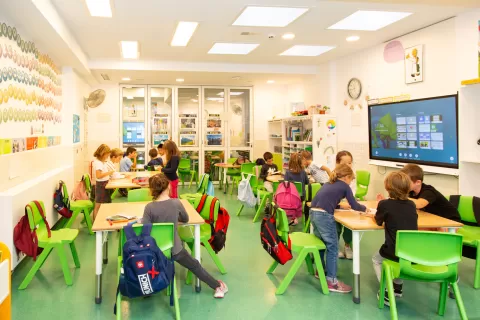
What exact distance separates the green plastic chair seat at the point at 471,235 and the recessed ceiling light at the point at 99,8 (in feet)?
15.6

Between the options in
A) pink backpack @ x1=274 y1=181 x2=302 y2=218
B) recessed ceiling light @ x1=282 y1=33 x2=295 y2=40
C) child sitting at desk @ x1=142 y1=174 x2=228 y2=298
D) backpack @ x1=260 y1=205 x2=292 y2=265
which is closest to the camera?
child sitting at desk @ x1=142 y1=174 x2=228 y2=298

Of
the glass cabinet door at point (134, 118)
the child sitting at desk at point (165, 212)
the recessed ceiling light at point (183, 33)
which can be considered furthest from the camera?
the glass cabinet door at point (134, 118)

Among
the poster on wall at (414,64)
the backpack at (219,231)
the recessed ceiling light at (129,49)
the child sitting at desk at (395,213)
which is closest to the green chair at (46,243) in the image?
the backpack at (219,231)

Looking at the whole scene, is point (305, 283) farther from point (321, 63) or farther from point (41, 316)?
point (321, 63)

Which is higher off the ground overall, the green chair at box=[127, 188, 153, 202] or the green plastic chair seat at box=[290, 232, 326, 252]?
the green chair at box=[127, 188, 153, 202]

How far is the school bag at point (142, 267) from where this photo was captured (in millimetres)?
2727

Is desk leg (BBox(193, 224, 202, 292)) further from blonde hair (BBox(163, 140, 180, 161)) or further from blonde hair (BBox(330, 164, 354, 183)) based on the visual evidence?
blonde hair (BBox(163, 140, 180, 161))

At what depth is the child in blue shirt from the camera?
3.56 metres

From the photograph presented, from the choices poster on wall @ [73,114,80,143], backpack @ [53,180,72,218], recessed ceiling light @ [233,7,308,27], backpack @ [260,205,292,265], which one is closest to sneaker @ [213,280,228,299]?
backpack @ [260,205,292,265]

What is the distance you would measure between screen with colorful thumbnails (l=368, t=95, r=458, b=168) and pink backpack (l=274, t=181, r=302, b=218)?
211 cm

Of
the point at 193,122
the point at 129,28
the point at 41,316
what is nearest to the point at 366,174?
the point at 129,28

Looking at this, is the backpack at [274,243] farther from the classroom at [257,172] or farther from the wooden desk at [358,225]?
the wooden desk at [358,225]

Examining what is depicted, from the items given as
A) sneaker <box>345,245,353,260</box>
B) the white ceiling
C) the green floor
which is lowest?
the green floor

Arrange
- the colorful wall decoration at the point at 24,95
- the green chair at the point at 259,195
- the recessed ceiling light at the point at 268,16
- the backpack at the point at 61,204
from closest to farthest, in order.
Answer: the colorful wall decoration at the point at 24,95, the recessed ceiling light at the point at 268,16, the backpack at the point at 61,204, the green chair at the point at 259,195
